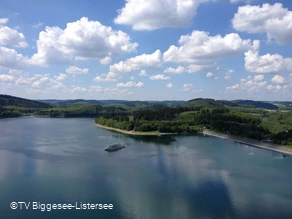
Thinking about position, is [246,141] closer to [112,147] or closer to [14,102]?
[112,147]

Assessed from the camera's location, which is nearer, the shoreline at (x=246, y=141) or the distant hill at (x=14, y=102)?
the shoreline at (x=246, y=141)

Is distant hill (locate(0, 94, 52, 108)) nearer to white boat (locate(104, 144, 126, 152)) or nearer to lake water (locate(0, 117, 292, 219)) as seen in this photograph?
lake water (locate(0, 117, 292, 219))

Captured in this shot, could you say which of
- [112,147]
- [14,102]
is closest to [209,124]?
[112,147]

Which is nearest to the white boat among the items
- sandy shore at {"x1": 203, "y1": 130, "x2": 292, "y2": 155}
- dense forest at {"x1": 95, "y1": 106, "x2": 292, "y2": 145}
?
dense forest at {"x1": 95, "y1": 106, "x2": 292, "y2": 145}

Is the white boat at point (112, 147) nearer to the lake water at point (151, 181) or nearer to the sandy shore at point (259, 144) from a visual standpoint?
the lake water at point (151, 181)

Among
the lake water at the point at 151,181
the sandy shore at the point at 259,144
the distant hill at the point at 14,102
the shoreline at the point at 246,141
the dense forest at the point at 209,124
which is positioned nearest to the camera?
→ the lake water at the point at 151,181

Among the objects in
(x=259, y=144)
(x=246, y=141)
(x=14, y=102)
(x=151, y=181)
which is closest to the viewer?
(x=151, y=181)

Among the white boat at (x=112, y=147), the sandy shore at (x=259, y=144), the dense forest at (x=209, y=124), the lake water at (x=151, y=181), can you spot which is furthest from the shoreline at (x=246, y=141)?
the white boat at (x=112, y=147)

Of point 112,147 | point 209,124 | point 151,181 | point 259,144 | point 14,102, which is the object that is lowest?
point 151,181

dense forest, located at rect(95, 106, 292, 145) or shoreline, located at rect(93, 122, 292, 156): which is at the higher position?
dense forest, located at rect(95, 106, 292, 145)
